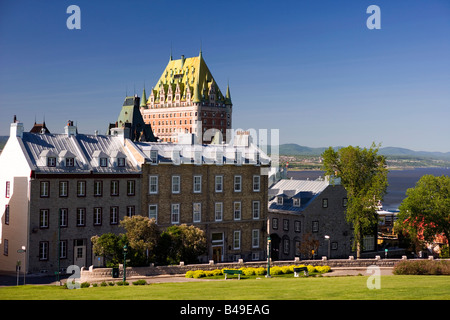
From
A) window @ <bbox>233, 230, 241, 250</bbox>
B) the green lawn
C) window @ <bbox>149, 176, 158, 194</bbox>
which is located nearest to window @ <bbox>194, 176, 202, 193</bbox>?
window @ <bbox>149, 176, 158, 194</bbox>

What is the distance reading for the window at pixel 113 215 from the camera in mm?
59309

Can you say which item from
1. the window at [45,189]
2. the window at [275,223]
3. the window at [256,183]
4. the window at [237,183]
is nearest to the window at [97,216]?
the window at [45,189]

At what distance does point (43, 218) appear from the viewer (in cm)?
5506

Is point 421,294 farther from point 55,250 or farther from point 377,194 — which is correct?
point 377,194

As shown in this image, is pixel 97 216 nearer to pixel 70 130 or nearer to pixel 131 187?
pixel 131 187

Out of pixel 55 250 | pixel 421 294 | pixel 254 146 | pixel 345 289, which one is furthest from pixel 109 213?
pixel 421 294

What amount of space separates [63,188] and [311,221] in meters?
29.6

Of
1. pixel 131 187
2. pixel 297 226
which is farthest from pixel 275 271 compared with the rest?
pixel 297 226

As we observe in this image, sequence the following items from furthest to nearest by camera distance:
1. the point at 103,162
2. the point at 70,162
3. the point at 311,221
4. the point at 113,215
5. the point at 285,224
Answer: the point at 285,224 < the point at 311,221 < the point at 103,162 < the point at 113,215 < the point at 70,162

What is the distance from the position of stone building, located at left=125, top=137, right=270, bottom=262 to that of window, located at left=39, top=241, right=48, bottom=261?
35.5 ft

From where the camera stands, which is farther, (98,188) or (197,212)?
(197,212)

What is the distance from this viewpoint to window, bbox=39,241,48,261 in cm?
5478

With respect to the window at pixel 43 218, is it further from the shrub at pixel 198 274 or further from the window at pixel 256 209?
the window at pixel 256 209

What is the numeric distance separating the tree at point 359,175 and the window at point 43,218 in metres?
35.3
